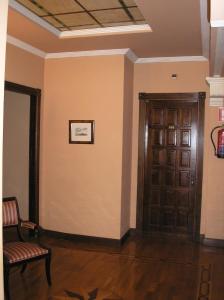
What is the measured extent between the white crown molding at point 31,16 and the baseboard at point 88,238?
2.91 metres

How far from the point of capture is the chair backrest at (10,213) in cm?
370

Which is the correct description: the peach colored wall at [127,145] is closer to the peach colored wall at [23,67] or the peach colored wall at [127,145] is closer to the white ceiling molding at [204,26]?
the white ceiling molding at [204,26]

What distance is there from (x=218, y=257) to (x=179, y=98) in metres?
2.35

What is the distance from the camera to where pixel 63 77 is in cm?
507

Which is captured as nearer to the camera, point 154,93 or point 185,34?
point 185,34

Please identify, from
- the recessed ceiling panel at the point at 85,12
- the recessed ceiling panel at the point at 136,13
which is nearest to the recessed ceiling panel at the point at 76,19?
the recessed ceiling panel at the point at 85,12

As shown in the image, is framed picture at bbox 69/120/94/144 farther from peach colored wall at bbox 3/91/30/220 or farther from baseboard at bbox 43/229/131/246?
baseboard at bbox 43/229/131/246

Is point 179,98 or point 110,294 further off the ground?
point 179,98

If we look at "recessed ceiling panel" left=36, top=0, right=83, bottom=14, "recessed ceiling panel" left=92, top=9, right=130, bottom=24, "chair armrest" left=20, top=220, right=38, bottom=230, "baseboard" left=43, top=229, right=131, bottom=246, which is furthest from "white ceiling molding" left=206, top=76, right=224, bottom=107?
"chair armrest" left=20, top=220, right=38, bottom=230

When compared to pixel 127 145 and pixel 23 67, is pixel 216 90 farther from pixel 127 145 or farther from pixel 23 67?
pixel 23 67

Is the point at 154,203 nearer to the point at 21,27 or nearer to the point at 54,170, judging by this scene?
the point at 54,170

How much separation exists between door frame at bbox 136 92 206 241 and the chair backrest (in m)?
2.14

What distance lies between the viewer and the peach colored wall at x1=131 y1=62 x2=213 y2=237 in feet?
16.2

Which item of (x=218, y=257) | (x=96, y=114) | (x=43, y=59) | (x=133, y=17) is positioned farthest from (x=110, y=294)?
(x=43, y=59)
